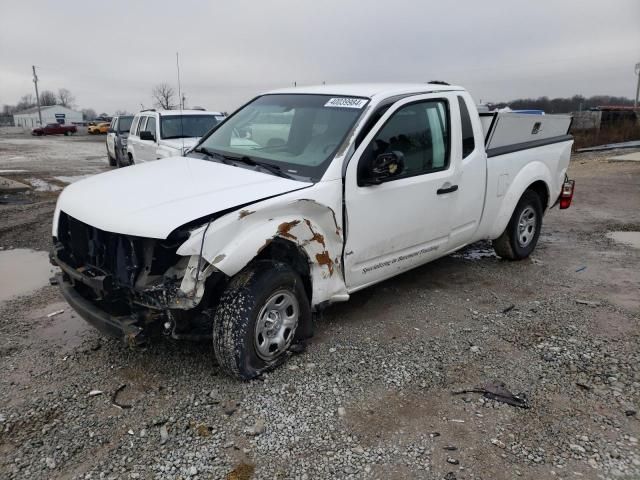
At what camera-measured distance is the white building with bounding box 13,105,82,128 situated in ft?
305

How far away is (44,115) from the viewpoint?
94.8 meters

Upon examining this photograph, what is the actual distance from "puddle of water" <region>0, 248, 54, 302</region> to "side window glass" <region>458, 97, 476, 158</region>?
14.4 feet

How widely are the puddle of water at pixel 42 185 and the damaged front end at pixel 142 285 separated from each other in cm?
958

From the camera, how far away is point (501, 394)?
3293 mm

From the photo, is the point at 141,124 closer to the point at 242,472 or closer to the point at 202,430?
the point at 202,430

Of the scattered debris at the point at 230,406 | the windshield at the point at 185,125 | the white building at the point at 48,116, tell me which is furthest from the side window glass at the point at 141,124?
the white building at the point at 48,116

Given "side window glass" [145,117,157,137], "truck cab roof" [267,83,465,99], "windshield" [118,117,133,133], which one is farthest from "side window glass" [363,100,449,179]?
"windshield" [118,117,133,133]

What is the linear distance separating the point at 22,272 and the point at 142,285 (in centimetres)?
350

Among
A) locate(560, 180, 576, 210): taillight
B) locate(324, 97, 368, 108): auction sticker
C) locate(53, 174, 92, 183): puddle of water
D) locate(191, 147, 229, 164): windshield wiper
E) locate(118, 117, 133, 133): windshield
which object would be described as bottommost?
locate(53, 174, 92, 183): puddle of water

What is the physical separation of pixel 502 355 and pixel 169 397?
239cm

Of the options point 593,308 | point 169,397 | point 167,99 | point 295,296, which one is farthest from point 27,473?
point 167,99

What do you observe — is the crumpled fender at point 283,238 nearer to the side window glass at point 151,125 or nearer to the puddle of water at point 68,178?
the side window glass at point 151,125

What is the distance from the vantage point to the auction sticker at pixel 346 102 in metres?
3.96

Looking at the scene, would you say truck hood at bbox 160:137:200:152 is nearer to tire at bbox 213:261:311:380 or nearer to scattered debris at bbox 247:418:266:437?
tire at bbox 213:261:311:380
